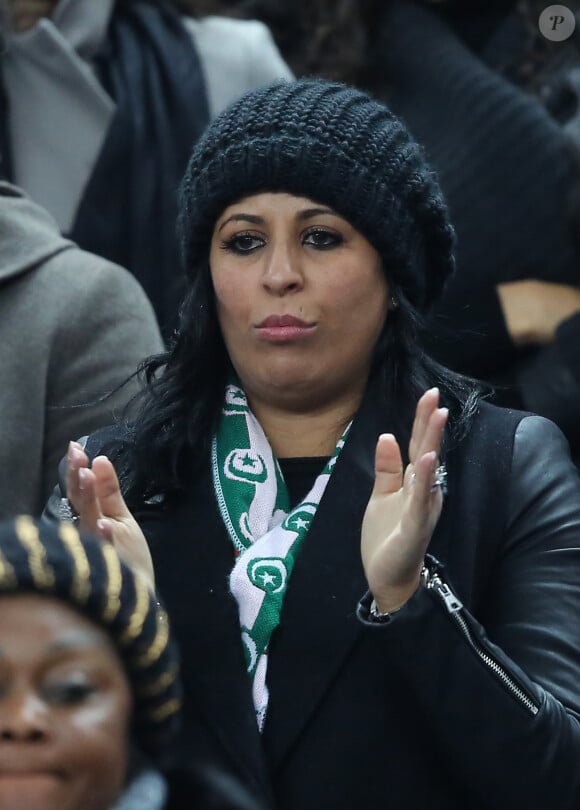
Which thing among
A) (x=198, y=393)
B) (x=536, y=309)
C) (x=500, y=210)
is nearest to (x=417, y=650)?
(x=198, y=393)

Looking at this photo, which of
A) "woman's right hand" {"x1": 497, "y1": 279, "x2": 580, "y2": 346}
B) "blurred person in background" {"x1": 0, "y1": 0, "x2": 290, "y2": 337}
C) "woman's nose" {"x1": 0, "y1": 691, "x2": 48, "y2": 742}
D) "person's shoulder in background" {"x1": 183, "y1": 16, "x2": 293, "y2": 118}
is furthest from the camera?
"person's shoulder in background" {"x1": 183, "y1": 16, "x2": 293, "y2": 118}

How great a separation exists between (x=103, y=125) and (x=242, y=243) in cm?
150

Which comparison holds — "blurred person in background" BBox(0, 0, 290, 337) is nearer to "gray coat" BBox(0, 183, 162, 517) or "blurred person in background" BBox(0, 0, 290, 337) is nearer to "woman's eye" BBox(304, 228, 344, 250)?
"gray coat" BBox(0, 183, 162, 517)

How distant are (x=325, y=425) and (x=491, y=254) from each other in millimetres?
1342

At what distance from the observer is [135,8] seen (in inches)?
178

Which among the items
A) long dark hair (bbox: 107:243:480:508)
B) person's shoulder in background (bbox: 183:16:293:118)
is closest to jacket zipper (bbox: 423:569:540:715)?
long dark hair (bbox: 107:243:480:508)

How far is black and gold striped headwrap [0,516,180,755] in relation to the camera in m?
1.88

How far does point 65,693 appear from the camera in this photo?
6.05 ft

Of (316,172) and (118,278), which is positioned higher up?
(316,172)

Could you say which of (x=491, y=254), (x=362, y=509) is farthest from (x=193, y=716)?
(x=491, y=254)

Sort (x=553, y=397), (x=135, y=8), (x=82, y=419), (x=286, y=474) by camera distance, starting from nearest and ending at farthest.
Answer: (x=286, y=474) < (x=82, y=419) < (x=553, y=397) < (x=135, y=8)

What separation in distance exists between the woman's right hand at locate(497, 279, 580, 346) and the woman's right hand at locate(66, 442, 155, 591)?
1.70 m

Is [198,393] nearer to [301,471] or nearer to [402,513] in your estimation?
[301,471]

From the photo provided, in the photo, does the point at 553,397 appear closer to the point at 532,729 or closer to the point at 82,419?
the point at 82,419
